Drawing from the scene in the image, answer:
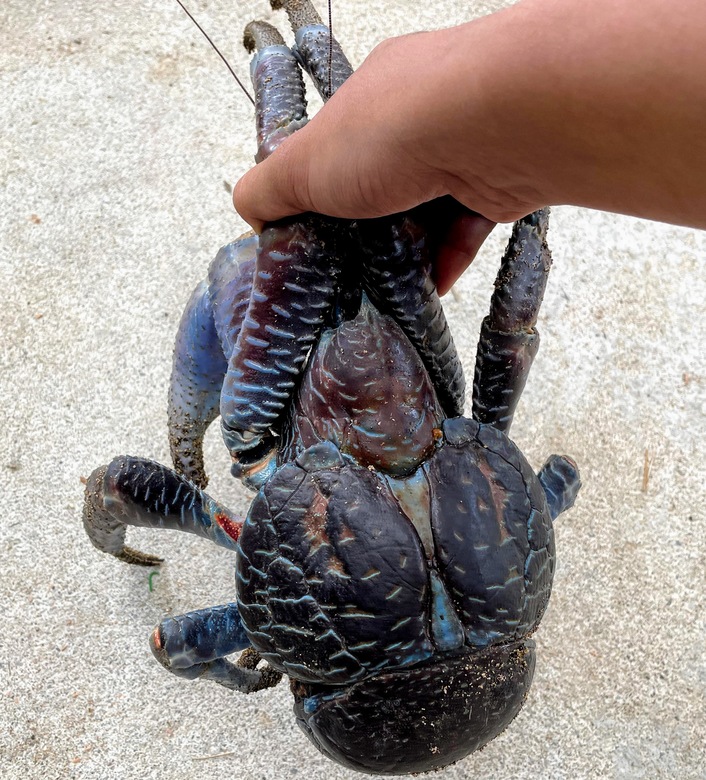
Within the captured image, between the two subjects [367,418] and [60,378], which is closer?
[367,418]

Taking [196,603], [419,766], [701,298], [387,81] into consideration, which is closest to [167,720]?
[196,603]

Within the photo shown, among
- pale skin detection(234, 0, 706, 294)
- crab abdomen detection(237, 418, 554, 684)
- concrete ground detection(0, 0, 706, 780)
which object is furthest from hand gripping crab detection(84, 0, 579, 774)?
concrete ground detection(0, 0, 706, 780)

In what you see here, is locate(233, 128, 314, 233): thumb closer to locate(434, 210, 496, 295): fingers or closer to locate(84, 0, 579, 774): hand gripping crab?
locate(84, 0, 579, 774): hand gripping crab

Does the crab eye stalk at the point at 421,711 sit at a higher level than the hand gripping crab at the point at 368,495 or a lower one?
lower

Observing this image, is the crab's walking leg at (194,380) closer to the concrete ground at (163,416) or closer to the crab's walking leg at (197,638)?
the concrete ground at (163,416)

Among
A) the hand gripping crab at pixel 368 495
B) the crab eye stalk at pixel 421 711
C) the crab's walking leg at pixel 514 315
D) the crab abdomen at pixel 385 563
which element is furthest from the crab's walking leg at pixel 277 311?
the crab eye stalk at pixel 421 711

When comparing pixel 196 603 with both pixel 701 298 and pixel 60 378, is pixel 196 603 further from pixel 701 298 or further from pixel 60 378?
pixel 701 298
